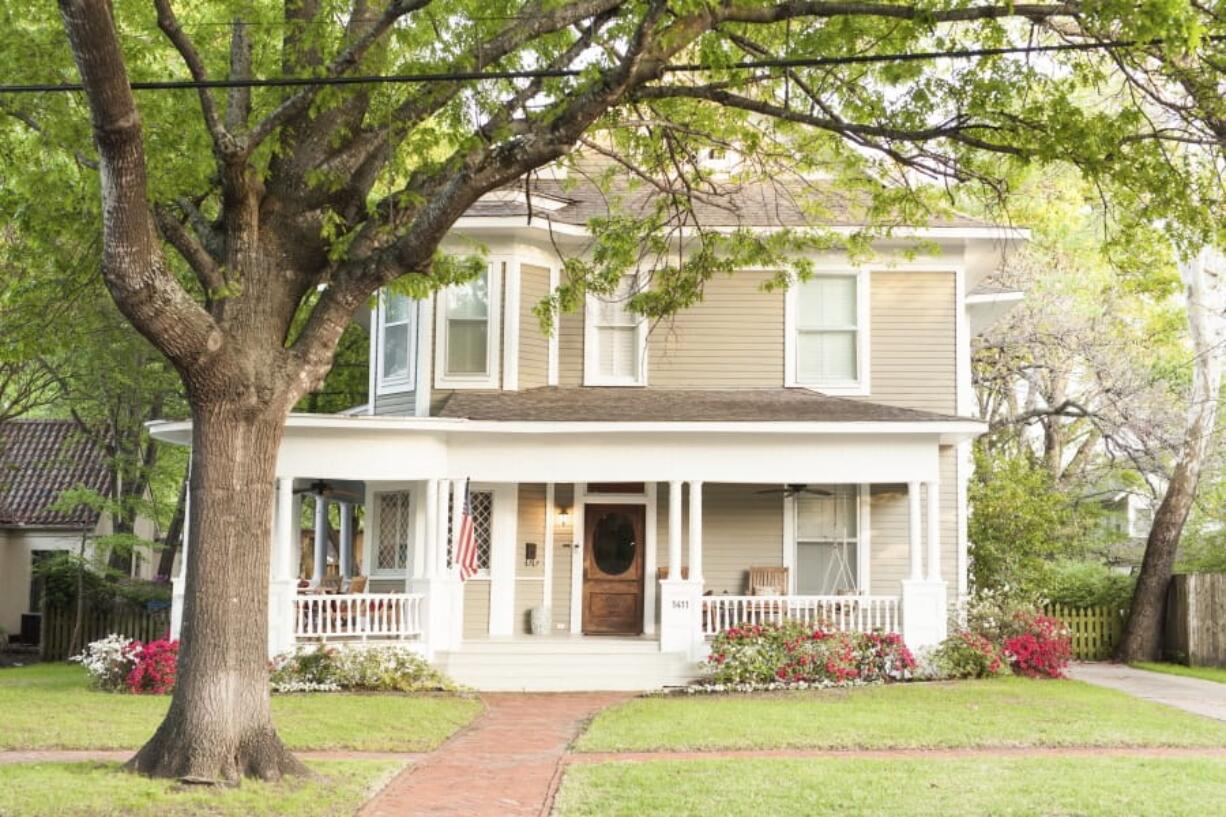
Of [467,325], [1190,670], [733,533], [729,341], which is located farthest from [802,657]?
[1190,670]

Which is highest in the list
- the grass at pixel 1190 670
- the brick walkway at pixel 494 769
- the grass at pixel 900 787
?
the grass at pixel 900 787

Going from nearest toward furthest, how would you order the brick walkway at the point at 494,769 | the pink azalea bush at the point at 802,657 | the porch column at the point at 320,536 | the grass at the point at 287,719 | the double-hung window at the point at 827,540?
the brick walkway at the point at 494,769
the grass at the point at 287,719
the pink azalea bush at the point at 802,657
the double-hung window at the point at 827,540
the porch column at the point at 320,536

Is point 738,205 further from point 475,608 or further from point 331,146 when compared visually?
point 331,146

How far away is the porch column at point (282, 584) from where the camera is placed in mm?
18844

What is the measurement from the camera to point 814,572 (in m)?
21.2

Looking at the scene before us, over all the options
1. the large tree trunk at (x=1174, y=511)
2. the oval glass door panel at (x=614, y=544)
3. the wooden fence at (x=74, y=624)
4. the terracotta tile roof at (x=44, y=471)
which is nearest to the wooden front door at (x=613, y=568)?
the oval glass door panel at (x=614, y=544)

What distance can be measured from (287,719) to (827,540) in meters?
9.55

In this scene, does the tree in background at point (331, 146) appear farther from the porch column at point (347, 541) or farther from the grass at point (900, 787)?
the porch column at point (347, 541)

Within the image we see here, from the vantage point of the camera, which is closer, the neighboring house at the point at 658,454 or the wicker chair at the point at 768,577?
the neighboring house at the point at 658,454

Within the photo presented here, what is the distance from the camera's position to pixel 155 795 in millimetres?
9992

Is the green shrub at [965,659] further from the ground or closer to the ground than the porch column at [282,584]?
closer to the ground

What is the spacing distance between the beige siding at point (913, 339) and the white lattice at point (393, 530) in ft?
24.3

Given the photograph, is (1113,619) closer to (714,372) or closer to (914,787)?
(714,372)

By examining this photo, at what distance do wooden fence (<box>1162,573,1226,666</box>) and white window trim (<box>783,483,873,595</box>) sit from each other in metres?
6.39
